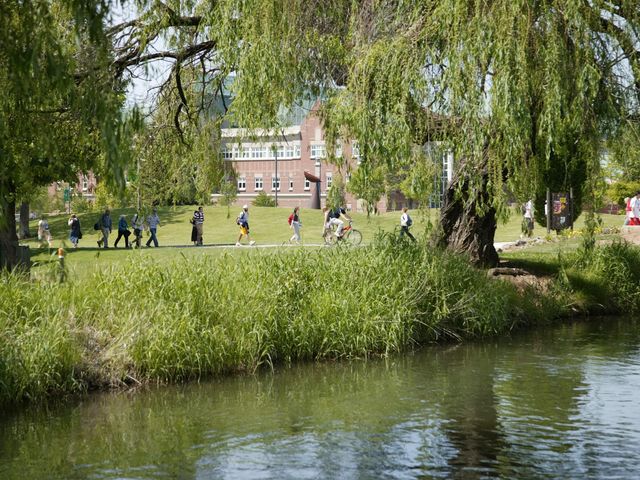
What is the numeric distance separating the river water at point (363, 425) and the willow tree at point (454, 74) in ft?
9.85

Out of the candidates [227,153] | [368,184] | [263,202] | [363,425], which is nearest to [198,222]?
[227,153]

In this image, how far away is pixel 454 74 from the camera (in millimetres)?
13805

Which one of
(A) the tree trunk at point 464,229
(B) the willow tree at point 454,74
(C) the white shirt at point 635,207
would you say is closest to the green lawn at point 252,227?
(C) the white shirt at point 635,207

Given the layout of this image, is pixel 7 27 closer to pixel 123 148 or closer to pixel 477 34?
pixel 123 148

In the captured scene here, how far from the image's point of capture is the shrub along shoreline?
11.7 m

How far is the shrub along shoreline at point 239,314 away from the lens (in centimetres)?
1170

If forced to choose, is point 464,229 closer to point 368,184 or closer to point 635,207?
point 368,184

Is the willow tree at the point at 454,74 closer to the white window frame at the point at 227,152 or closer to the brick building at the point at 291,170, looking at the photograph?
the white window frame at the point at 227,152

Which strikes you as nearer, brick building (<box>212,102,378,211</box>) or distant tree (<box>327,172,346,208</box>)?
distant tree (<box>327,172,346,208</box>)

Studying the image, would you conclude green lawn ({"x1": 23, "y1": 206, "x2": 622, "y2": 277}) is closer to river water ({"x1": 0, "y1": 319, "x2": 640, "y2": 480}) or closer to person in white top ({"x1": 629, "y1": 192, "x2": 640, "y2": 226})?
person in white top ({"x1": 629, "y1": 192, "x2": 640, "y2": 226})

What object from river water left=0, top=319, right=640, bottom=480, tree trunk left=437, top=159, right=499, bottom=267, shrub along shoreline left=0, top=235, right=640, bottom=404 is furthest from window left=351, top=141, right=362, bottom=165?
river water left=0, top=319, right=640, bottom=480

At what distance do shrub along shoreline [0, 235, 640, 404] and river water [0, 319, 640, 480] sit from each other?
371mm

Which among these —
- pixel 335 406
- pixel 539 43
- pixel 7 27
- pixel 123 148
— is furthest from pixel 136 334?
pixel 539 43

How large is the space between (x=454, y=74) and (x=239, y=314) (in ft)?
15.0
